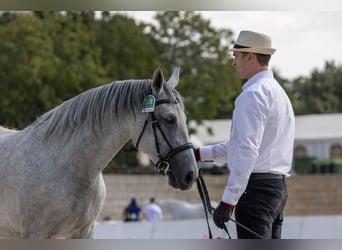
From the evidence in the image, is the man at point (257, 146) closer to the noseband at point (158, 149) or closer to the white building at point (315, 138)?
the noseband at point (158, 149)

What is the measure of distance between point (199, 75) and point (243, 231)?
29.0m

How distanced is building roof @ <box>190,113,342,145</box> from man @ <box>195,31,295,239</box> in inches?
1623

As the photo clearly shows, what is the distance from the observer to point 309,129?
49062 millimetres

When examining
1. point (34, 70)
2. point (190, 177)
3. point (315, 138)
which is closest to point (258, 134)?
point (190, 177)

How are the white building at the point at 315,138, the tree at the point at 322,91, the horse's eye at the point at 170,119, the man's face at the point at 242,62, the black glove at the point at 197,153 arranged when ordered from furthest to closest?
1. the tree at the point at 322,91
2. the white building at the point at 315,138
3. the black glove at the point at 197,153
4. the horse's eye at the point at 170,119
5. the man's face at the point at 242,62

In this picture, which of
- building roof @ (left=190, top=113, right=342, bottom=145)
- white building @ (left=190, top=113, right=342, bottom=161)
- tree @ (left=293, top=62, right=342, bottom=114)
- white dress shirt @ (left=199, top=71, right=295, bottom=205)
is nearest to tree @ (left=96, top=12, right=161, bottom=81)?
building roof @ (left=190, top=113, right=342, bottom=145)

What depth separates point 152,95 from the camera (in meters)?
4.84

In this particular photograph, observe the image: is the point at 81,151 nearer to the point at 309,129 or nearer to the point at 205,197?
the point at 205,197

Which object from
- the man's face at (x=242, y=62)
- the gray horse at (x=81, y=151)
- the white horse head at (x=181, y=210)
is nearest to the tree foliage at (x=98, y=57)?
the white horse head at (x=181, y=210)

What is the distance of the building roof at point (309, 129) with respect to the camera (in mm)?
46812

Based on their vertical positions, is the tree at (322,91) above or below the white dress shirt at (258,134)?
below

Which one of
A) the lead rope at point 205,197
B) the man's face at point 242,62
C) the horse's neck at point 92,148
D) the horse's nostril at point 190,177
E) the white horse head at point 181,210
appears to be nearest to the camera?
the man's face at point 242,62

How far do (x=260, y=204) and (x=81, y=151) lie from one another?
1.47 m

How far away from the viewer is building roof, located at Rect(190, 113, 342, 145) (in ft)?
154
